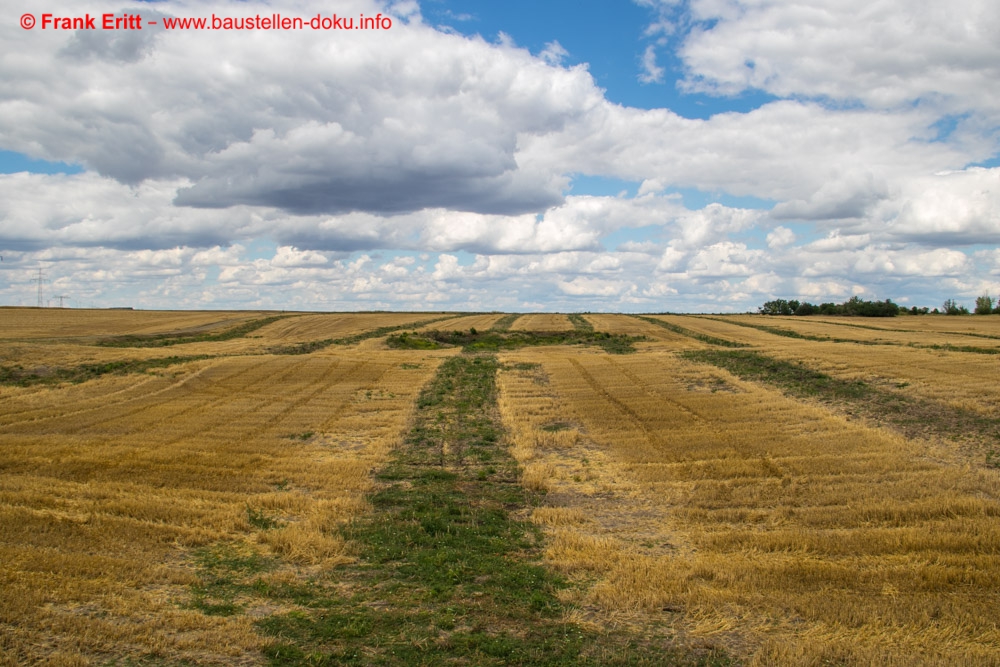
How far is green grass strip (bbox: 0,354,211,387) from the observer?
1363 inches

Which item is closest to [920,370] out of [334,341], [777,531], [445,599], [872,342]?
[777,531]

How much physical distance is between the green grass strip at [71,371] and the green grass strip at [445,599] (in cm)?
2684

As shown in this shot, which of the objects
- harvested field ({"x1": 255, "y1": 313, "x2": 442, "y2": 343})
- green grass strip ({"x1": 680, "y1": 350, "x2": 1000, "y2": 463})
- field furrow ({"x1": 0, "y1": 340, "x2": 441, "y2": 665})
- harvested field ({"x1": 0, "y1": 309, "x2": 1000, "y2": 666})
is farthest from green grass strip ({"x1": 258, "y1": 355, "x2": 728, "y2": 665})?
harvested field ({"x1": 255, "y1": 313, "x2": 442, "y2": 343})

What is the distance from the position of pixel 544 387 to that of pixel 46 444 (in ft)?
65.3

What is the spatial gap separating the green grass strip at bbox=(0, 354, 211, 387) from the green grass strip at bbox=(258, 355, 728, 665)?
2684cm

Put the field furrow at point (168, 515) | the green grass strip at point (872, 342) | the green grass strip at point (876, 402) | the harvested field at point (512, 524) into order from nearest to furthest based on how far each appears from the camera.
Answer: the field furrow at point (168, 515)
the harvested field at point (512, 524)
the green grass strip at point (876, 402)
the green grass strip at point (872, 342)

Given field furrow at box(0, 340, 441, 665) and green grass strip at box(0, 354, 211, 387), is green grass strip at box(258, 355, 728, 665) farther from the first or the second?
green grass strip at box(0, 354, 211, 387)

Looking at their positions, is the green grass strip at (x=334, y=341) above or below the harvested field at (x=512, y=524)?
above

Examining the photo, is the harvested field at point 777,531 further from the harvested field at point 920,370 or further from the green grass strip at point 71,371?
the green grass strip at point 71,371

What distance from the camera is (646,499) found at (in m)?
15.1

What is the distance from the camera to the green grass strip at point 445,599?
313 inches

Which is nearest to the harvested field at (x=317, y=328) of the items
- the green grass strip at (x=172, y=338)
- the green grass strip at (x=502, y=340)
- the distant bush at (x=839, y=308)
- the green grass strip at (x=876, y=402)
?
the green grass strip at (x=172, y=338)

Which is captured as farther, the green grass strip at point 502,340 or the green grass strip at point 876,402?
the green grass strip at point 502,340

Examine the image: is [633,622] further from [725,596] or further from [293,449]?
[293,449]
